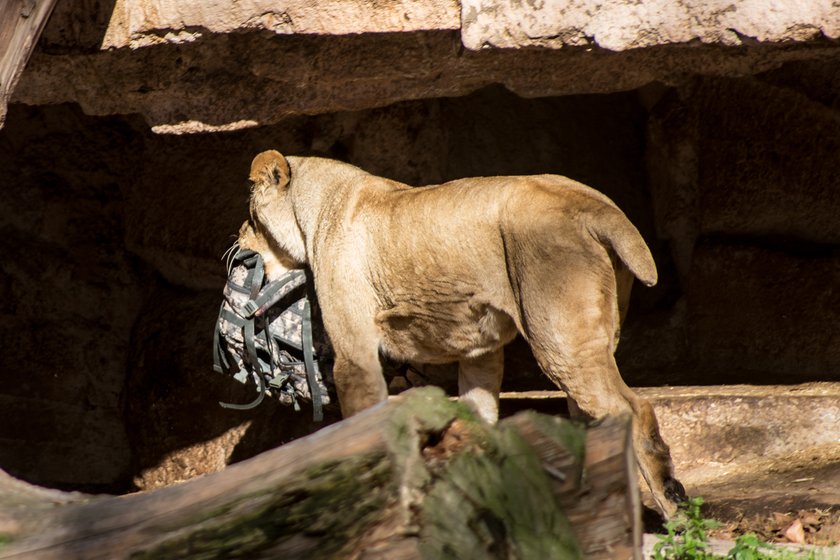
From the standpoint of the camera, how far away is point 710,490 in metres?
5.37

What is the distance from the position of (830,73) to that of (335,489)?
4501mm

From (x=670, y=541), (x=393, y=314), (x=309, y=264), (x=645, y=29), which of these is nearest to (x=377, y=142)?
(x=309, y=264)

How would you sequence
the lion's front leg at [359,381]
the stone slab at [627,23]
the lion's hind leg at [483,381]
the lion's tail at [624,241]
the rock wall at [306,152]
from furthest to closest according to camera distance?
Answer: 1. the lion's hind leg at [483,381]
2. the rock wall at [306,152]
3. the lion's front leg at [359,381]
4. the stone slab at [627,23]
5. the lion's tail at [624,241]

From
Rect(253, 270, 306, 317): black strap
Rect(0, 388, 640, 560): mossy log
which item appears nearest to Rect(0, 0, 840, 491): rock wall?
Answer: Rect(253, 270, 306, 317): black strap

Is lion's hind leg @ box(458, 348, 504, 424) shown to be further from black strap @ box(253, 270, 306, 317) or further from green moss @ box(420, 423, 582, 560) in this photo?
green moss @ box(420, 423, 582, 560)

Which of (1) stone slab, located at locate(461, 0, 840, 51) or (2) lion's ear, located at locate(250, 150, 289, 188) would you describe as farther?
(2) lion's ear, located at locate(250, 150, 289, 188)

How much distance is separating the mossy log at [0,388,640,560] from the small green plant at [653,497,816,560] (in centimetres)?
123

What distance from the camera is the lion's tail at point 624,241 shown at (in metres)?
4.29

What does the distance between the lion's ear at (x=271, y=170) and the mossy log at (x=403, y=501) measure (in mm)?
2777

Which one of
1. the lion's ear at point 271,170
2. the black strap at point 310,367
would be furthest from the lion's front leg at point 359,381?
the lion's ear at point 271,170

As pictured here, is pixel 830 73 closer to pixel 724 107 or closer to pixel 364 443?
pixel 724 107

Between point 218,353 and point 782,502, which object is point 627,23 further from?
point 218,353

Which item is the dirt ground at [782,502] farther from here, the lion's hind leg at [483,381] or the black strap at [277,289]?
the black strap at [277,289]

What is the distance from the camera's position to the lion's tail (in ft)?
14.1
